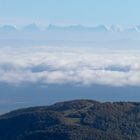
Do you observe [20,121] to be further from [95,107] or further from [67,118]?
[95,107]

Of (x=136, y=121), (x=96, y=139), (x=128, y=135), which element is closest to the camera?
(x=96, y=139)

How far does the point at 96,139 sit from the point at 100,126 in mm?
16897

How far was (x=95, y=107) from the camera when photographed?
585 feet

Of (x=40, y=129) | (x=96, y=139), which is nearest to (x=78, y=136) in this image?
(x=96, y=139)

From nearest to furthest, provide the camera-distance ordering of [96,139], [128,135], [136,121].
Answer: [96,139]
[128,135]
[136,121]

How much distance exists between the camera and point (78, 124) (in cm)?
16288

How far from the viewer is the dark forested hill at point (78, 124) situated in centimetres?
14875

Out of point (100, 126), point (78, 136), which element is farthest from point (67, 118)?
point (78, 136)

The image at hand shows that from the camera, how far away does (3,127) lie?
538ft

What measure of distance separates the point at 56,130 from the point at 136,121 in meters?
26.1

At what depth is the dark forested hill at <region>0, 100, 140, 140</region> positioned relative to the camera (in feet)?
488

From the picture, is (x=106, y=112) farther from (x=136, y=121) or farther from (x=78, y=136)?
(x=78, y=136)

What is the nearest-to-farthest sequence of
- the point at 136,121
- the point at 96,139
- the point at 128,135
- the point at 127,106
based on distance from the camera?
the point at 96,139
the point at 128,135
the point at 136,121
the point at 127,106

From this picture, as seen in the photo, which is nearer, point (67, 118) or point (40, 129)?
point (40, 129)
